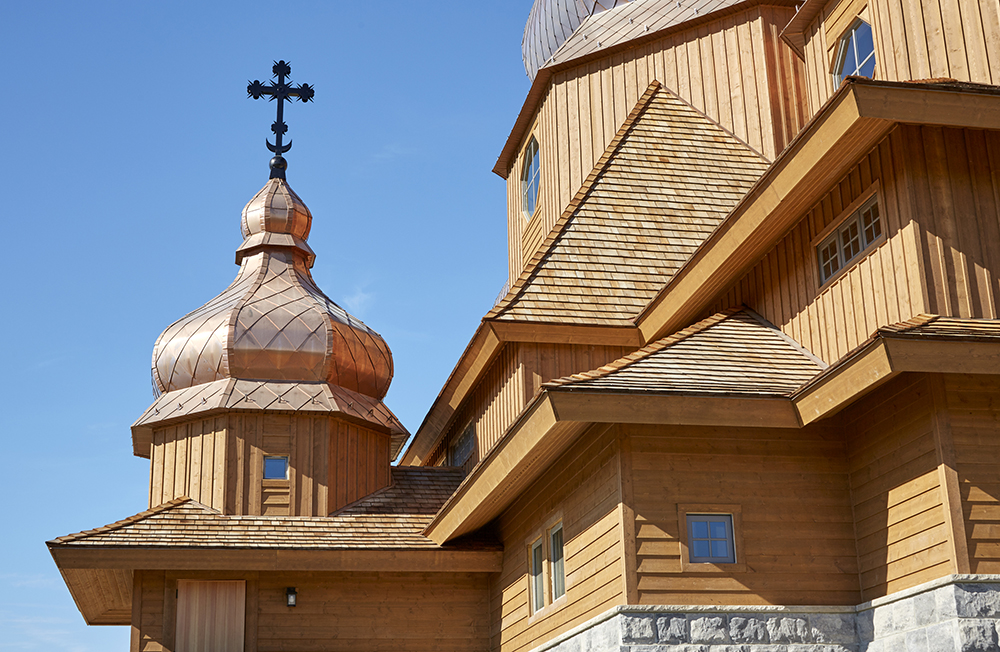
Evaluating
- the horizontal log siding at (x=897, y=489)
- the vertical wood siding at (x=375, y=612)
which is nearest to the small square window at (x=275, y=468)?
the vertical wood siding at (x=375, y=612)

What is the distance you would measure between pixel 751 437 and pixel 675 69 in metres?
9.69

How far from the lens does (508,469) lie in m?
13.3

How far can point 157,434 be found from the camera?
1961 cm

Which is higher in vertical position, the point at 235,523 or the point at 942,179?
the point at 942,179

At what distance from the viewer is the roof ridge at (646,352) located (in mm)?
11656

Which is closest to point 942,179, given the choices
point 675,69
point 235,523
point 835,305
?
point 835,305

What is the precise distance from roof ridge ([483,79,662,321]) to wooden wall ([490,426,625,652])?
2645mm

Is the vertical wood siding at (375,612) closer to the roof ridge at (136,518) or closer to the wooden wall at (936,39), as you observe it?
the roof ridge at (136,518)

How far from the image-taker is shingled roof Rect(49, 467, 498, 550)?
55.0 ft

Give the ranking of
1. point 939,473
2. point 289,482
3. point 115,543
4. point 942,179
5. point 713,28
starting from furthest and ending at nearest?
point 713,28, point 289,482, point 115,543, point 942,179, point 939,473

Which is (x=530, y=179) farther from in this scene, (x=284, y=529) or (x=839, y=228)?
(x=839, y=228)

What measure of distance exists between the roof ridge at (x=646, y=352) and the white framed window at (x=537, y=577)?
2.72 metres

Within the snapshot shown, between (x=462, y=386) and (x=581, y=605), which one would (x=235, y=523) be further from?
(x=581, y=605)

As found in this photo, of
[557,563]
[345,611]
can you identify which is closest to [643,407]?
[557,563]
